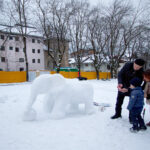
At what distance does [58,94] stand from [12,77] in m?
11.8

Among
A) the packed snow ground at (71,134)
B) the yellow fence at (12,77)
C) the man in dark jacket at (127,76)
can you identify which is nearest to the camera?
the packed snow ground at (71,134)

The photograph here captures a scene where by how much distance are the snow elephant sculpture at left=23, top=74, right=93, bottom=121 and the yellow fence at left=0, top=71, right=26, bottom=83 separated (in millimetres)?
11082

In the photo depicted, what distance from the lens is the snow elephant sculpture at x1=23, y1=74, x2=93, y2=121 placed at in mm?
3105

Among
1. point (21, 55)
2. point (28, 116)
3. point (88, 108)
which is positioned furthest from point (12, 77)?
point (21, 55)

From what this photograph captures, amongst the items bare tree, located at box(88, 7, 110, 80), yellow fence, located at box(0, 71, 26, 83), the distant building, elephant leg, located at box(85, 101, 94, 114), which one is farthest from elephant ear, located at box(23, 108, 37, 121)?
the distant building

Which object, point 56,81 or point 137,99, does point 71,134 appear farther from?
point 137,99

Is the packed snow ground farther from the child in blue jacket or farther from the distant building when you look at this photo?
the distant building

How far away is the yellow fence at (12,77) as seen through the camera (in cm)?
1261

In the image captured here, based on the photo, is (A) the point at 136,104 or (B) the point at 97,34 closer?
(A) the point at 136,104

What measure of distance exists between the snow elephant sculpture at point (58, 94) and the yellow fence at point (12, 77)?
11082mm

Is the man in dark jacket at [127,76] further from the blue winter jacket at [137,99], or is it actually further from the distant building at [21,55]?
the distant building at [21,55]

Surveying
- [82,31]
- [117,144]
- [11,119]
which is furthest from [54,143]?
[82,31]

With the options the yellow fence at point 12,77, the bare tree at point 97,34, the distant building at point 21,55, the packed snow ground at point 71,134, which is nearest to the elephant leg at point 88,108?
the packed snow ground at point 71,134

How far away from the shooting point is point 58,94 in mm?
3275
